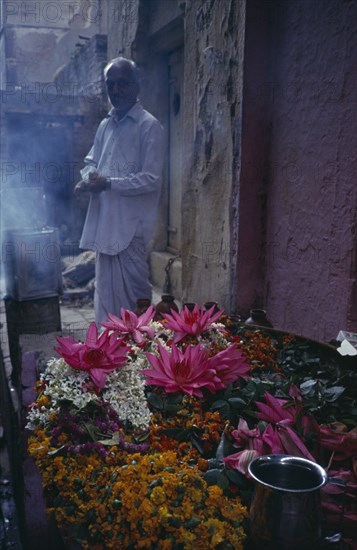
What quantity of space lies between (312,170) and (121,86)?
176cm

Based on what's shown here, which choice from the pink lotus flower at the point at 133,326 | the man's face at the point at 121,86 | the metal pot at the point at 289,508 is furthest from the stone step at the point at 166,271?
the metal pot at the point at 289,508

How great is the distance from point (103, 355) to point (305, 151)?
2501 mm

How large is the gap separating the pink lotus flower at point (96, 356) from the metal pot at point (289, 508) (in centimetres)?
61

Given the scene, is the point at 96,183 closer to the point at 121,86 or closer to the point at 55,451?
the point at 121,86

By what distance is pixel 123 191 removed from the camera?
440 centimetres

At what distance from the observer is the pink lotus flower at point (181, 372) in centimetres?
169

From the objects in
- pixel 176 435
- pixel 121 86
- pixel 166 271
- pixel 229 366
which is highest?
pixel 121 86

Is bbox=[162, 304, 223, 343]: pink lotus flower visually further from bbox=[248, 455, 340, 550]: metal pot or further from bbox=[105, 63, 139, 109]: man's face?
bbox=[105, 63, 139, 109]: man's face

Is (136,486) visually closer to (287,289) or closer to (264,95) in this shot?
(287,289)

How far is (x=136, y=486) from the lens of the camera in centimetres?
128

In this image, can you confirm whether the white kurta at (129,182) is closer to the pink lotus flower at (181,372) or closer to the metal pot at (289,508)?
the pink lotus flower at (181,372)

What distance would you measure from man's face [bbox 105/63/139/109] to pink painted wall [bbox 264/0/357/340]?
1115mm

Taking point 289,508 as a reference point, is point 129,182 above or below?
above

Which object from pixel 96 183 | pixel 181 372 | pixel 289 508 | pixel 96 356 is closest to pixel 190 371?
pixel 181 372
